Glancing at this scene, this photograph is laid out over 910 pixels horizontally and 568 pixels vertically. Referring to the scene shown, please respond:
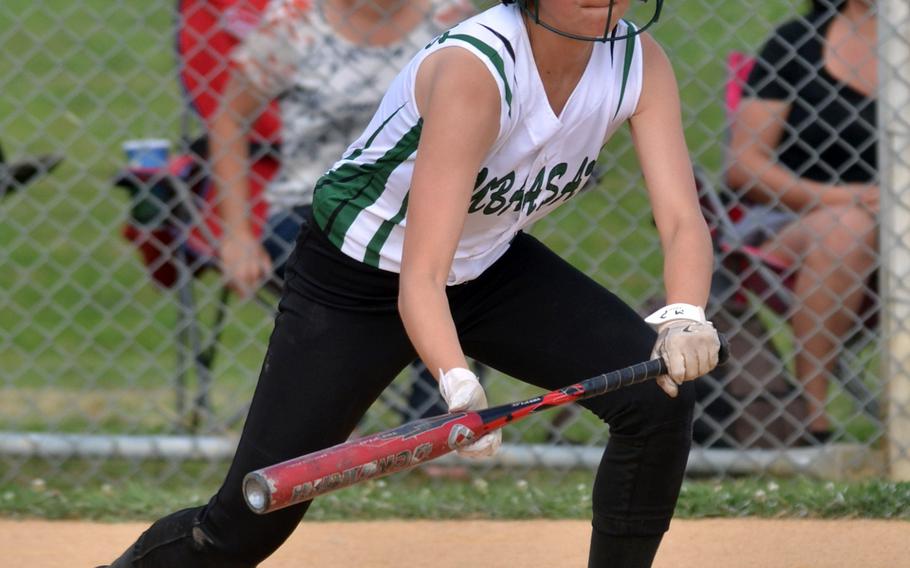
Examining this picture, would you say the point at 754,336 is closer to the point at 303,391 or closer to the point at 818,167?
the point at 818,167

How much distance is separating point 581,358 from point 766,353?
1722 mm

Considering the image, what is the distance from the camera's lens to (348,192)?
103 inches

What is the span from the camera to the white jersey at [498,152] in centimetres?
239

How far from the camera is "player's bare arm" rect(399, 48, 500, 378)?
2201 mm

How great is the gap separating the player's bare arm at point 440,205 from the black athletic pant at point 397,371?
37cm

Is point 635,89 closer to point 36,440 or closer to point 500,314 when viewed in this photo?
point 500,314

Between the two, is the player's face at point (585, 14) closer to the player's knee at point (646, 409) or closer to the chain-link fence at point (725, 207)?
the player's knee at point (646, 409)

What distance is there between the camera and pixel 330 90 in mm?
4035

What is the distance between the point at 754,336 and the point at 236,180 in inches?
65.3

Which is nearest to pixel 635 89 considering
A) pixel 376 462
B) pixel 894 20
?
pixel 376 462

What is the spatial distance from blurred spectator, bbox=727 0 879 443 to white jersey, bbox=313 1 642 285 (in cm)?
168

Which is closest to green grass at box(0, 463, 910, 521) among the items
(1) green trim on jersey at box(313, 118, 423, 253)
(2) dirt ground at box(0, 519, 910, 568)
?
(2) dirt ground at box(0, 519, 910, 568)

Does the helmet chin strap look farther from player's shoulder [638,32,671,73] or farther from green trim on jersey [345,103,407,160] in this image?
green trim on jersey [345,103,407,160]

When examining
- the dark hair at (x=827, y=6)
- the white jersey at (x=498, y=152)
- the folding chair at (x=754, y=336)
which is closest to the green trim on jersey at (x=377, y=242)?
the white jersey at (x=498, y=152)
